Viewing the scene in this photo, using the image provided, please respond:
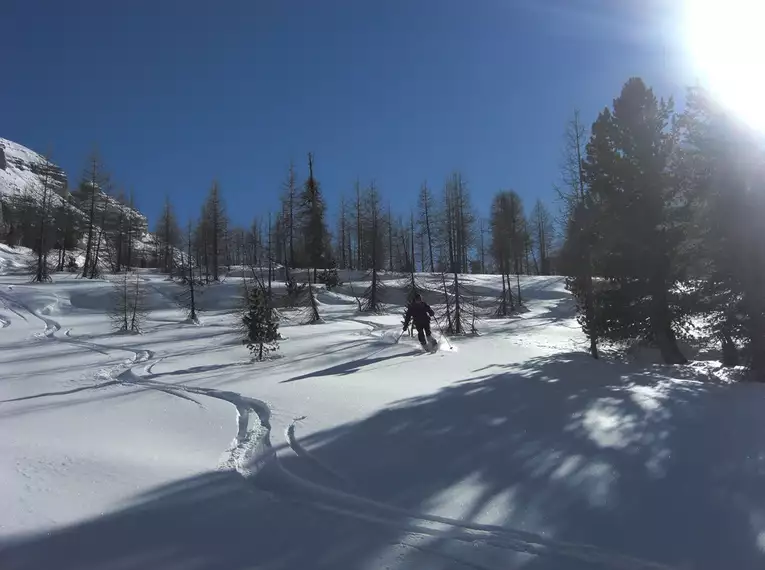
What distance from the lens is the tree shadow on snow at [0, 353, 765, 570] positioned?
2.98m

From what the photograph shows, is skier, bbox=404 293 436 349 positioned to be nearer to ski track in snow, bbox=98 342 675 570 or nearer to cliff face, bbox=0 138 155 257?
ski track in snow, bbox=98 342 675 570

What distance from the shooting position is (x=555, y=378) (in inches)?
343

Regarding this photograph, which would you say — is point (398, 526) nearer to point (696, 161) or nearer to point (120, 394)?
point (120, 394)

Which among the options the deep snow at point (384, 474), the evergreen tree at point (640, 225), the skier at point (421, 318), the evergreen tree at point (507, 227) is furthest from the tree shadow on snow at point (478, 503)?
the evergreen tree at point (507, 227)

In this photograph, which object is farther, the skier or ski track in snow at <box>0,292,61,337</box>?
ski track in snow at <box>0,292,61,337</box>

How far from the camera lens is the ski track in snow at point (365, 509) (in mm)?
3029

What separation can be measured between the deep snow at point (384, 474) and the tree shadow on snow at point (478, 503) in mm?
16

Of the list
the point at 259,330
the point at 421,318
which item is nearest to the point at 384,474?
the point at 259,330

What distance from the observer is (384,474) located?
13.8 feet

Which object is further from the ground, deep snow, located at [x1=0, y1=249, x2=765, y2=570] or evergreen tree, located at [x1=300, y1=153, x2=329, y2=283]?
evergreen tree, located at [x1=300, y1=153, x2=329, y2=283]

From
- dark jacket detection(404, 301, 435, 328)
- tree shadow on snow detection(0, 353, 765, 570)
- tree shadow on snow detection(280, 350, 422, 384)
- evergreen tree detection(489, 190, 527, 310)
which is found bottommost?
tree shadow on snow detection(280, 350, 422, 384)

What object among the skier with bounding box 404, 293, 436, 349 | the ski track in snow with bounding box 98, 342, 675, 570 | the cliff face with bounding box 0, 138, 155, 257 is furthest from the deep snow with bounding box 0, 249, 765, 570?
the cliff face with bounding box 0, 138, 155, 257

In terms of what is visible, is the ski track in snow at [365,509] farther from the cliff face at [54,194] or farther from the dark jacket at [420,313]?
the cliff face at [54,194]

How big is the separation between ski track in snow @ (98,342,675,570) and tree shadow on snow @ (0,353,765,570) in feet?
0.06
